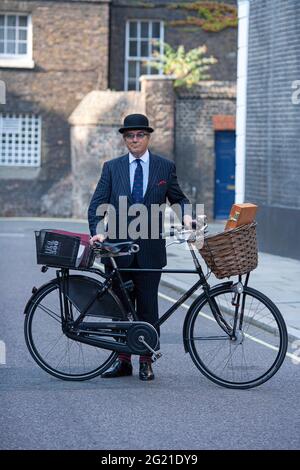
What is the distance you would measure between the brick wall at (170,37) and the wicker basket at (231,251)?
2604 cm

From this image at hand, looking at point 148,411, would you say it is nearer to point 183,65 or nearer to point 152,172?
point 152,172

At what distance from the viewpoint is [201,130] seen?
30.9 metres

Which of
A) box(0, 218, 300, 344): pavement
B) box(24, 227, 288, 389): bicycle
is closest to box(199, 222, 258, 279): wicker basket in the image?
box(24, 227, 288, 389): bicycle

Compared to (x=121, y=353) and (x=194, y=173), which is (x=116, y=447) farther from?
(x=194, y=173)

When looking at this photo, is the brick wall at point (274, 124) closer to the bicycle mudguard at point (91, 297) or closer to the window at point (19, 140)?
the bicycle mudguard at point (91, 297)

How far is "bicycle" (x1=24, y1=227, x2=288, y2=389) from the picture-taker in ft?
26.1

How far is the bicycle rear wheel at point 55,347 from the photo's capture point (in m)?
8.09

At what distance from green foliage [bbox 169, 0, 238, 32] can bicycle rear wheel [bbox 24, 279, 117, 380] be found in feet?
84.4

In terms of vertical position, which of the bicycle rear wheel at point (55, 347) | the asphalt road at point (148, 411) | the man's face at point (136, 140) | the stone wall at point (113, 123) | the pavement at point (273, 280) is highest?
the stone wall at point (113, 123)

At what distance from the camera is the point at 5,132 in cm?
3300

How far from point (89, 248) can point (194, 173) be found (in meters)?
23.1

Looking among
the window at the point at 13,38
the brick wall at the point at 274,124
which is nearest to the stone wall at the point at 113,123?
the window at the point at 13,38

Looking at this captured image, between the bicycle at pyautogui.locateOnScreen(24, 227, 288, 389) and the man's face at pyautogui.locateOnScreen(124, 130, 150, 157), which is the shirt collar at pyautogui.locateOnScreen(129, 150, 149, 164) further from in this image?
the bicycle at pyautogui.locateOnScreen(24, 227, 288, 389)

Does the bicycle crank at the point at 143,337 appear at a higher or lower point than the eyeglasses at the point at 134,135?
lower
